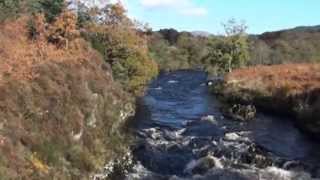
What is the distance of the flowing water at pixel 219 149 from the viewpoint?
31672 millimetres

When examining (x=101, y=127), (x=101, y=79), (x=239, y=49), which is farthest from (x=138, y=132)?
(x=239, y=49)

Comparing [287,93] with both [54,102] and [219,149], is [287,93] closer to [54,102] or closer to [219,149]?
[219,149]

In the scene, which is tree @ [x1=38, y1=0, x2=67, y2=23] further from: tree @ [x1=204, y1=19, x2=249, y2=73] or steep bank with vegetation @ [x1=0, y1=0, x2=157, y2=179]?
tree @ [x1=204, y1=19, x2=249, y2=73]

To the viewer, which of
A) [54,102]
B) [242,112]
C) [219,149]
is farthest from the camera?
[242,112]

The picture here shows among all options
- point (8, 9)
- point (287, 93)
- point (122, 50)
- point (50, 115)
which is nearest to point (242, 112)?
point (287, 93)

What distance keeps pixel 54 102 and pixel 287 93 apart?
30.1 m

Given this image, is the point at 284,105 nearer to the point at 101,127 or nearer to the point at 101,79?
the point at 101,79

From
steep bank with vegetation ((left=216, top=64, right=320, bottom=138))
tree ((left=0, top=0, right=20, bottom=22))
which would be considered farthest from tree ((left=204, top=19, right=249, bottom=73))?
tree ((left=0, top=0, right=20, bottom=22))

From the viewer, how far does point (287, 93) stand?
2132 inches

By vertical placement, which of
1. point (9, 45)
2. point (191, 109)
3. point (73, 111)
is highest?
point (9, 45)

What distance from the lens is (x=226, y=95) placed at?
6825 centimetres

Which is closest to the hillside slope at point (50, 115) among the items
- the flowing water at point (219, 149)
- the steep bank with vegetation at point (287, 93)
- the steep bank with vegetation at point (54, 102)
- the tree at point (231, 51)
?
the steep bank with vegetation at point (54, 102)

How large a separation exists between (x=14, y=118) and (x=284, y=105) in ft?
110

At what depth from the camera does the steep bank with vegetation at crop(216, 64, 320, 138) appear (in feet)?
150
